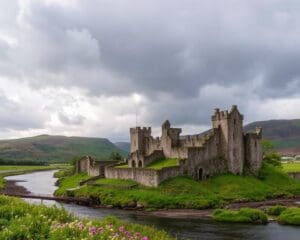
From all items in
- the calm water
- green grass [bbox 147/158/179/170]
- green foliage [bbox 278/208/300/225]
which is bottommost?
the calm water

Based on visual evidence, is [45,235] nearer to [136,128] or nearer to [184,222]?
[184,222]

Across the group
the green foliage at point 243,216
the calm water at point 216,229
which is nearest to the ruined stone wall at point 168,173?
the calm water at point 216,229

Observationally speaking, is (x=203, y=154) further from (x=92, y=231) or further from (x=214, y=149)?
(x=92, y=231)

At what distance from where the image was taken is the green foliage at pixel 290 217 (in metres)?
58.8

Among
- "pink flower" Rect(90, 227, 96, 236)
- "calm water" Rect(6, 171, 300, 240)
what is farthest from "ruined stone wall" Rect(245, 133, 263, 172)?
"pink flower" Rect(90, 227, 96, 236)

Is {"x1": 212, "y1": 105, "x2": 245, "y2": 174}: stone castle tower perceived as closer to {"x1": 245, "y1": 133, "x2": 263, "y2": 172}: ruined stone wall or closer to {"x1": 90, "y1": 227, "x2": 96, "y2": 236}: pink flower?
{"x1": 245, "y1": 133, "x2": 263, "y2": 172}: ruined stone wall

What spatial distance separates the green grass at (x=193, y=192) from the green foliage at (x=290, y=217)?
14.8 meters

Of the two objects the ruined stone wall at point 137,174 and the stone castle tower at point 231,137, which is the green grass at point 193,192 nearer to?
the ruined stone wall at point 137,174

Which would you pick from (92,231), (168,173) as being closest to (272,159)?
(168,173)

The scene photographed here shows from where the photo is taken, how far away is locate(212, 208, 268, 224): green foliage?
6050cm

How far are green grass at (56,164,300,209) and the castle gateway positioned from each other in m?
1.84

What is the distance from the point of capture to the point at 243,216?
61.3m

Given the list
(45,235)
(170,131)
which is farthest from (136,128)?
(45,235)

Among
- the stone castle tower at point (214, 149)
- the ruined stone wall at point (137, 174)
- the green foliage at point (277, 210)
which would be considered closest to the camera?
the green foliage at point (277, 210)
